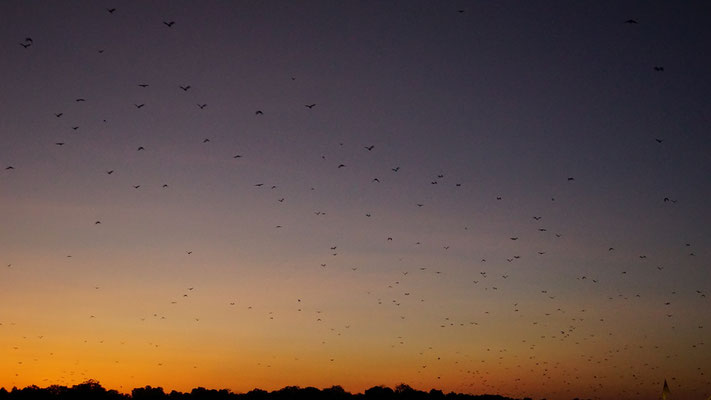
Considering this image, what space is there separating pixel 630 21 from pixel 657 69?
3.02m

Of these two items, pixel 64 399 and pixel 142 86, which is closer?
pixel 142 86

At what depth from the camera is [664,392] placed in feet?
376

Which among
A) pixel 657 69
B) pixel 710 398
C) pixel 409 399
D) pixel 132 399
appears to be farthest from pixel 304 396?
pixel 657 69

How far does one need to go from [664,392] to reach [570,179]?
3375 inches

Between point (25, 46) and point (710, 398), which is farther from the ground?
point (25, 46)

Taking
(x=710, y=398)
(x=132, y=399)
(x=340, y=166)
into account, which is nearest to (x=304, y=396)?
(x=132, y=399)

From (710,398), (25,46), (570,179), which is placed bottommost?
(710,398)

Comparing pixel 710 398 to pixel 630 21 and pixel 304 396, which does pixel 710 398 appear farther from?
pixel 304 396

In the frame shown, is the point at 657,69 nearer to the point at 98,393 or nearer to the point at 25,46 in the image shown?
the point at 25,46

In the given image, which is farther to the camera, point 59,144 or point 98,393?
point 98,393

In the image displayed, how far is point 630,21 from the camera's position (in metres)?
30.4

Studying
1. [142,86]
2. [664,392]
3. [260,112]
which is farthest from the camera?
[664,392]

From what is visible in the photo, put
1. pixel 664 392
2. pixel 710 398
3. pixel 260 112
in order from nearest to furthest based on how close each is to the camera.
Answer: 1. pixel 260 112
2. pixel 710 398
3. pixel 664 392

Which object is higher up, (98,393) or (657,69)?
(657,69)
